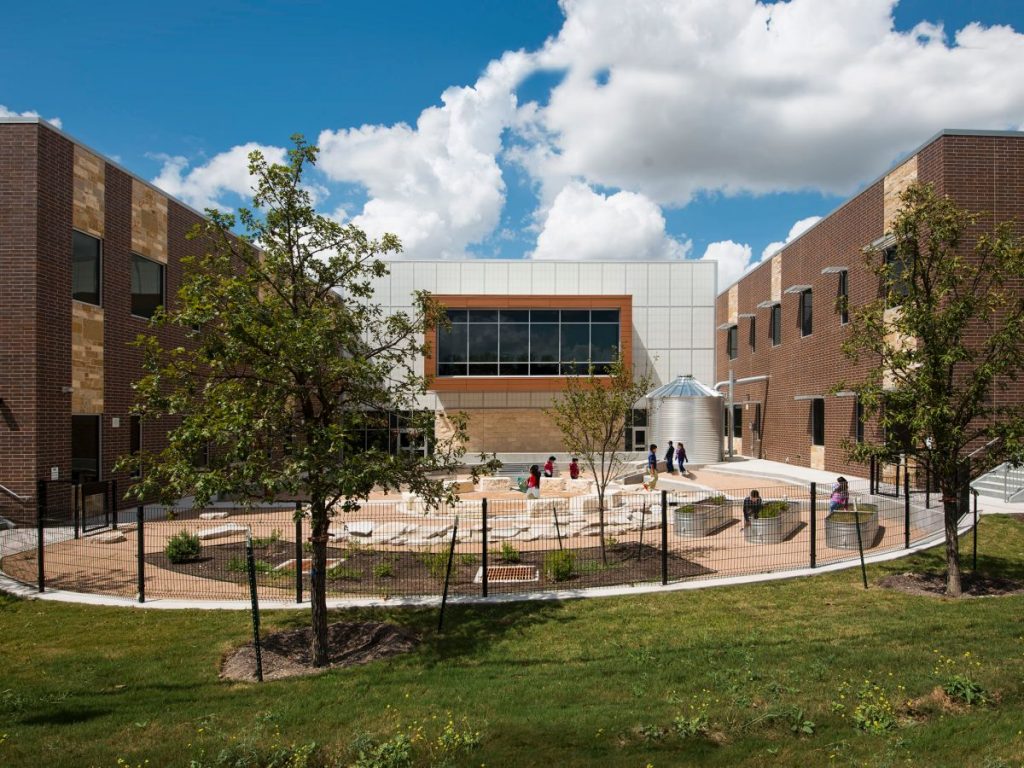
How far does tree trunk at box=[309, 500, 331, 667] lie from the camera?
305 inches

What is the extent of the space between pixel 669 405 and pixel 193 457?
27.4m

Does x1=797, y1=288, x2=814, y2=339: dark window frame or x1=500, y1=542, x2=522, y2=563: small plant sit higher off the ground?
x1=797, y1=288, x2=814, y2=339: dark window frame

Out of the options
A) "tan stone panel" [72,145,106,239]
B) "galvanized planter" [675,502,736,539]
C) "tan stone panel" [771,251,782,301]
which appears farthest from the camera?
"tan stone panel" [771,251,782,301]

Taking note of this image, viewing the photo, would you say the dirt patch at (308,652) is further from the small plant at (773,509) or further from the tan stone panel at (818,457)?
the tan stone panel at (818,457)

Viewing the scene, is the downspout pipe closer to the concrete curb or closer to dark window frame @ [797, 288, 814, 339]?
dark window frame @ [797, 288, 814, 339]

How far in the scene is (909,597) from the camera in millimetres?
9750

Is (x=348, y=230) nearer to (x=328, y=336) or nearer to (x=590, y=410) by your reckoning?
(x=328, y=336)

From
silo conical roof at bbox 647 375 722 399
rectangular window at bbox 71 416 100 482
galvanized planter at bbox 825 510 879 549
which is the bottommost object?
galvanized planter at bbox 825 510 879 549

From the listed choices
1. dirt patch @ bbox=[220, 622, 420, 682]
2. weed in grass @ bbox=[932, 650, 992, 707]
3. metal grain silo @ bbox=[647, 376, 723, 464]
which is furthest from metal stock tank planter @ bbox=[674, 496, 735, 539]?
metal grain silo @ bbox=[647, 376, 723, 464]

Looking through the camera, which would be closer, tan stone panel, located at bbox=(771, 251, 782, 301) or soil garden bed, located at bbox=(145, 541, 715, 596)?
soil garden bed, located at bbox=(145, 541, 715, 596)

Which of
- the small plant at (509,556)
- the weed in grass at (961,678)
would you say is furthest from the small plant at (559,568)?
the weed in grass at (961,678)

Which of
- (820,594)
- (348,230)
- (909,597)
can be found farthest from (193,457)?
(909,597)

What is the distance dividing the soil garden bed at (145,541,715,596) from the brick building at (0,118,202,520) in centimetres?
576

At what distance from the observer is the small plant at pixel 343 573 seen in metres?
11.6
